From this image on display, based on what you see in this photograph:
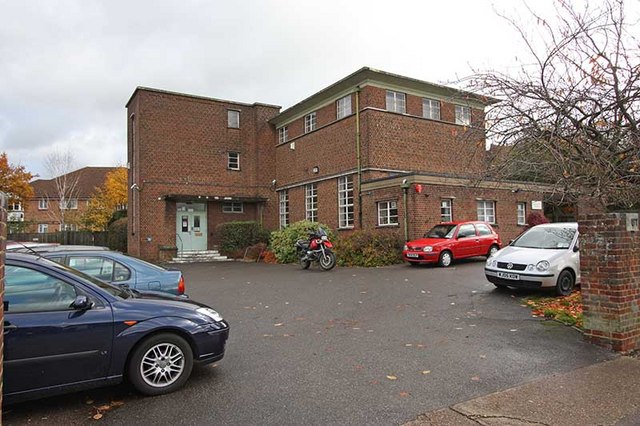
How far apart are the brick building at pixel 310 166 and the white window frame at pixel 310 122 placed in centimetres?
7

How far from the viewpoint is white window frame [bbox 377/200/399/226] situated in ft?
58.9

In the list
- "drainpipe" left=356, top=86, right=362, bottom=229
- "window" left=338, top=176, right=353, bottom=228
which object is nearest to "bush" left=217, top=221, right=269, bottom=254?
"window" left=338, top=176, right=353, bottom=228

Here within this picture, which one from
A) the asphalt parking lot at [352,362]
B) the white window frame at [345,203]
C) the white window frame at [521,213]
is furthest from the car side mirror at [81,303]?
the white window frame at [521,213]

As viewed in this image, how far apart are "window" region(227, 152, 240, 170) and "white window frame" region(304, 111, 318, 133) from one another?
4.55 m

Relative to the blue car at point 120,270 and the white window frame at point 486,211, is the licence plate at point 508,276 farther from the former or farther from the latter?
the white window frame at point 486,211

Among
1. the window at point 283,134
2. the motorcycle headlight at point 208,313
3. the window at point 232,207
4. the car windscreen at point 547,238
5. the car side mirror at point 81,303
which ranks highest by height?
the window at point 283,134

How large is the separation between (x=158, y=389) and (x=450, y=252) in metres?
12.4

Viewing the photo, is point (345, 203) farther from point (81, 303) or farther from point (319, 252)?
point (81, 303)

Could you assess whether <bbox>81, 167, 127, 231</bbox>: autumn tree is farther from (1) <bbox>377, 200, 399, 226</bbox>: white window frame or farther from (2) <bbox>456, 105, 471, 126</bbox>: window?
(2) <bbox>456, 105, 471, 126</bbox>: window

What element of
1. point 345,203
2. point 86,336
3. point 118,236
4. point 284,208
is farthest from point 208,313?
point 118,236

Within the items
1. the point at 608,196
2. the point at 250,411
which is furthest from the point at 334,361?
the point at 608,196

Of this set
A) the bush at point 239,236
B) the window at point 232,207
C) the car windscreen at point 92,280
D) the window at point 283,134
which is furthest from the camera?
the window at point 283,134

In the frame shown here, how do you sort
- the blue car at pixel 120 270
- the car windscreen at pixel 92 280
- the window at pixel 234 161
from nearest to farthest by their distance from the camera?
the car windscreen at pixel 92 280
the blue car at pixel 120 270
the window at pixel 234 161

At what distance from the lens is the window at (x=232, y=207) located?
83.3ft
